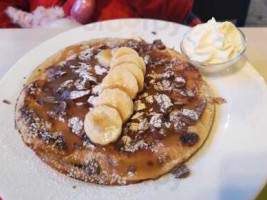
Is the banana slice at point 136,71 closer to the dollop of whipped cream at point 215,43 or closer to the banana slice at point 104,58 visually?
the banana slice at point 104,58

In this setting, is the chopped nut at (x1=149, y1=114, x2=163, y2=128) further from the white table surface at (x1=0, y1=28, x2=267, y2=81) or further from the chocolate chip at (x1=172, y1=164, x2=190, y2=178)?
the white table surface at (x1=0, y1=28, x2=267, y2=81)

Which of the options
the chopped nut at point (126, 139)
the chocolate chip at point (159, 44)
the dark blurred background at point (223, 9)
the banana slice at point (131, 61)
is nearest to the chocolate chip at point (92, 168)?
the chopped nut at point (126, 139)

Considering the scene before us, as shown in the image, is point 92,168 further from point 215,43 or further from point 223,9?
point 223,9

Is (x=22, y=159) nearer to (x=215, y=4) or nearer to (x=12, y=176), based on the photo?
(x=12, y=176)

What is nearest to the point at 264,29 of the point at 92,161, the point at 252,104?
the point at 252,104

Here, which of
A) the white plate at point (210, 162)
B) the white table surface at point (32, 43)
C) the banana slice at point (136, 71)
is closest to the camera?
the white plate at point (210, 162)

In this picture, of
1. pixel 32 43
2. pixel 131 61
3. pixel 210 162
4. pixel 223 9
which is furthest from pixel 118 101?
pixel 223 9

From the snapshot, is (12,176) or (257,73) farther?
(257,73)
